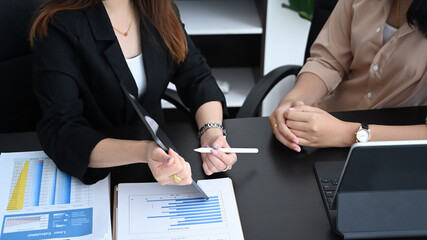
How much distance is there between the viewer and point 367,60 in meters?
1.68

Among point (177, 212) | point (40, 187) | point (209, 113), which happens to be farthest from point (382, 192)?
point (40, 187)

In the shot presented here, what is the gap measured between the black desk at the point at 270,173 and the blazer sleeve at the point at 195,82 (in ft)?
0.36

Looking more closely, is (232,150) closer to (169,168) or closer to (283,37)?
(169,168)

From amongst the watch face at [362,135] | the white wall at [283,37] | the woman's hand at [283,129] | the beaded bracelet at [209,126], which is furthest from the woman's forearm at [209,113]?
the white wall at [283,37]

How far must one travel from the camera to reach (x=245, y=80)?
2850 millimetres

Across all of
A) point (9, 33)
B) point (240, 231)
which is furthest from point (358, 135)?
point (9, 33)

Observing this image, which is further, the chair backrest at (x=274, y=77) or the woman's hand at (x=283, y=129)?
the chair backrest at (x=274, y=77)

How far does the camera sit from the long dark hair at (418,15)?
4.71 feet

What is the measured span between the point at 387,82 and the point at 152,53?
0.76m

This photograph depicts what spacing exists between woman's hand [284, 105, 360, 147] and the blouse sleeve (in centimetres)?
34

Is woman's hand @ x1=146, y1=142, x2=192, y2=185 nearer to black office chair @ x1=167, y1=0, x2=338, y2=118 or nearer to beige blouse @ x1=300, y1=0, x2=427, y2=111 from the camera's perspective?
black office chair @ x1=167, y1=0, x2=338, y2=118

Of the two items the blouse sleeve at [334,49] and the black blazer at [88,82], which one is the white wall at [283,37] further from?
the black blazer at [88,82]

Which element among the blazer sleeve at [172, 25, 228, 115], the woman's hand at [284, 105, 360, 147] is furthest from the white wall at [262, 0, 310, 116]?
the woman's hand at [284, 105, 360, 147]

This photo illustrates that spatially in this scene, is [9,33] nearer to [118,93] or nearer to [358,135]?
[118,93]
